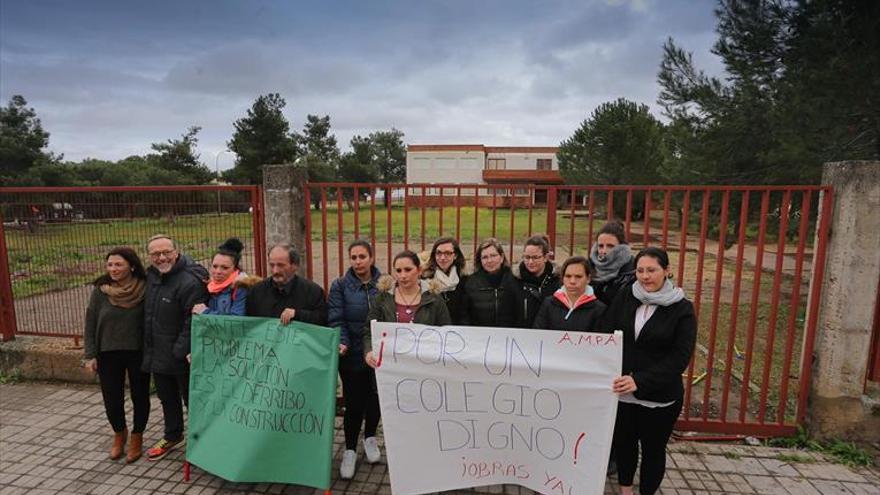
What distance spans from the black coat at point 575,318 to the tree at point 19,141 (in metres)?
38.9

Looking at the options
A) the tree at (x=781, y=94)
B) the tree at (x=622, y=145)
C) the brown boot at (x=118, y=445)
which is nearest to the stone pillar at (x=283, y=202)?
the brown boot at (x=118, y=445)

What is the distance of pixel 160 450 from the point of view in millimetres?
3664

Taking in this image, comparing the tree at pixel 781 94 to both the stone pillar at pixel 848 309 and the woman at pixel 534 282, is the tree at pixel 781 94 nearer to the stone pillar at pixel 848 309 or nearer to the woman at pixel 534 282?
the stone pillar at pixel 848 309

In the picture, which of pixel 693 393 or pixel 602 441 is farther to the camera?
pixel 693 393

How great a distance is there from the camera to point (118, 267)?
3443 mm

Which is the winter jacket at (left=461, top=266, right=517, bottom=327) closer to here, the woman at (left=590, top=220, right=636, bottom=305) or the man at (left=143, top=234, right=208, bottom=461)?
the woman at (left=590, top=220, right=636, bottom=305)

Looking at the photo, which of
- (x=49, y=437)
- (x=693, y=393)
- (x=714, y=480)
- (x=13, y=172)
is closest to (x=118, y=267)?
(x=49, y=437)

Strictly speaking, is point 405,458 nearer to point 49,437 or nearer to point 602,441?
point 602,441

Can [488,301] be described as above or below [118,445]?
above

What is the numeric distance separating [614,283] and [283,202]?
113 inches

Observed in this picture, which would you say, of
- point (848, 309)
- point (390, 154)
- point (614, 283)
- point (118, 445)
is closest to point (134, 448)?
point (118, 445)

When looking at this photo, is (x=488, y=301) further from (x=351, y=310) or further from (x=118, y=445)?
(x=118, y=445)

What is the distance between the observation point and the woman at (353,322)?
3342mm

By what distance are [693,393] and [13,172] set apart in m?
40.7
